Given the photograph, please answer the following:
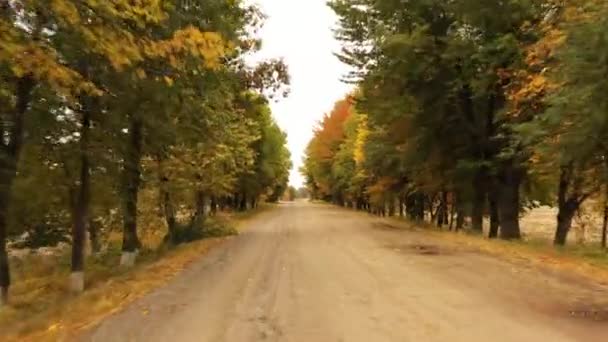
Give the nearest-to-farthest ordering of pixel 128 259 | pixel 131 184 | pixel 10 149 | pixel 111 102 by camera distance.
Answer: pixel 10 149 < pixel 111 102 < pixel 131 184 < pixel 128 259

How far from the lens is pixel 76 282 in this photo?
16188 mm

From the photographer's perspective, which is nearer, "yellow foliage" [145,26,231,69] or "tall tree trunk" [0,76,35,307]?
"yellow foliage" [145,26,231,69]

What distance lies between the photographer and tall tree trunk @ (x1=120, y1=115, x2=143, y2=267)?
61.7ft

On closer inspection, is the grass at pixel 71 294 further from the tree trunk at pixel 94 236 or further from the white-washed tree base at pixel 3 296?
the tree trunk at pixel 94 236

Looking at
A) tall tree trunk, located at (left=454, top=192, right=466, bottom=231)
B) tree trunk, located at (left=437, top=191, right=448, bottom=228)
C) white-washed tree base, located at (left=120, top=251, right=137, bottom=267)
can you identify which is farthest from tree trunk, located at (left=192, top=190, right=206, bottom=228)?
tree trunk, located at (left=437, top=191, right=448, bottom=228)

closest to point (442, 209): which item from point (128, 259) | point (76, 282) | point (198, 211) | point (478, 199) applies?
point (478, 199)

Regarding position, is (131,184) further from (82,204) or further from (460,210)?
(460,210)

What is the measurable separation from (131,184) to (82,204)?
2866 mm

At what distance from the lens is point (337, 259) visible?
17078 mm

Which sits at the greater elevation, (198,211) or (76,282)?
(198,211)

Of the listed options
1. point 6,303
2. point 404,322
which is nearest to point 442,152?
point 6,303

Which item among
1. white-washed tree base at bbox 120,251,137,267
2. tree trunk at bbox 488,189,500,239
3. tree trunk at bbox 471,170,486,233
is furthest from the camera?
tree trunk at bbox 488,189,500,239

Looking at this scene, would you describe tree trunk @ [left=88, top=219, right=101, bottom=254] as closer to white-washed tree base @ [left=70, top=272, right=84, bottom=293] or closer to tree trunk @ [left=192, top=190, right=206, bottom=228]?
tree trunk @ [left=192, top=190, right=206, bottom=228]

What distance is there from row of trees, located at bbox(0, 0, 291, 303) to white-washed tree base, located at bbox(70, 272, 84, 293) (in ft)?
0.09
